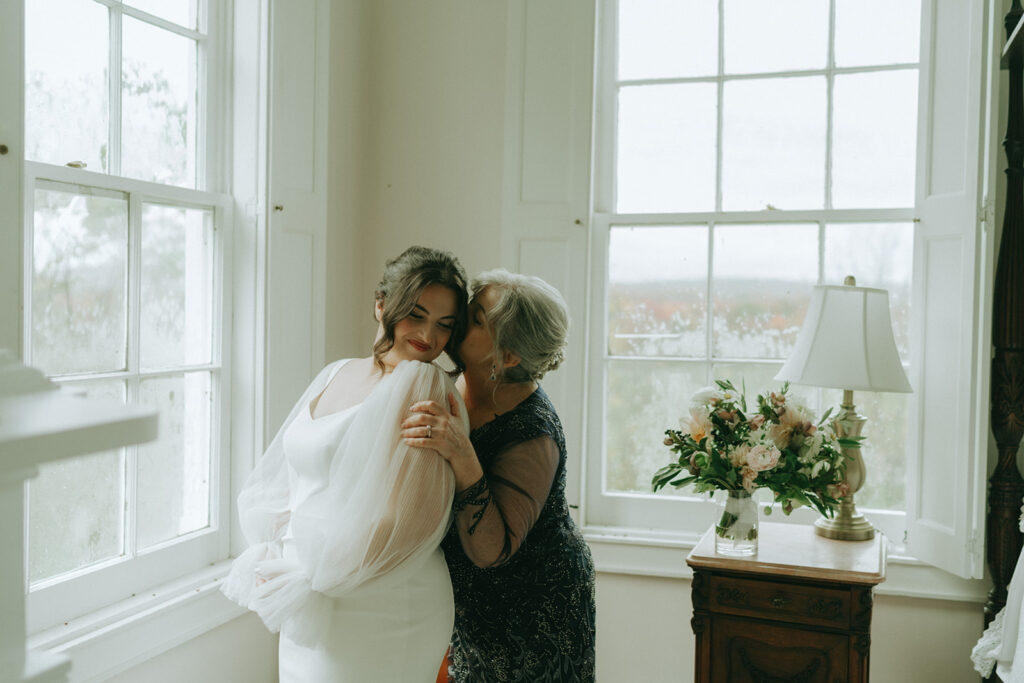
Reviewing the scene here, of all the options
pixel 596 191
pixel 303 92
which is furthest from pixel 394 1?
pixel 596 191

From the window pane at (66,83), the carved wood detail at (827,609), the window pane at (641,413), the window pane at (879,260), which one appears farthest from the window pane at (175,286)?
the window pane at (879,260)

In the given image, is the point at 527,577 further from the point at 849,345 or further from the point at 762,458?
the point at 849,345

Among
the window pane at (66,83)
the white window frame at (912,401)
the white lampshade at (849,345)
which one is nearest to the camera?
the window pane at (66,83)

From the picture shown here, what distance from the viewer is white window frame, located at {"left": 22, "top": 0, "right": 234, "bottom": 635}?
2023mm

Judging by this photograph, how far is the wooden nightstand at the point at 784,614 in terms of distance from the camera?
221cm

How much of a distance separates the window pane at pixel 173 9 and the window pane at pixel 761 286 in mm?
1933

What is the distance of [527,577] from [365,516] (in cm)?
46

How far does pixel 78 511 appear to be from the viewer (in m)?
2.10

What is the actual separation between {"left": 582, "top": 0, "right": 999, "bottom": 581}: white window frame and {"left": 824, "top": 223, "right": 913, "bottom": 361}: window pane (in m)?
0.05

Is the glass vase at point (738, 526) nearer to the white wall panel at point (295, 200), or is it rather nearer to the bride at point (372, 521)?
the bride at point (372, 521)

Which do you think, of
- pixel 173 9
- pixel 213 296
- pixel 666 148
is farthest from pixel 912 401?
pixel 173 9

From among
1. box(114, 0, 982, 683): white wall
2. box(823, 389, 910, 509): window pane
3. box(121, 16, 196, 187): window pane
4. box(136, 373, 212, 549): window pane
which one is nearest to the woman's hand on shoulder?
box(136, 373, 212, 549): window pane

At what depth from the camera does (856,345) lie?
97.2 inches

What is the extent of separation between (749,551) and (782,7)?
1.99 metres
